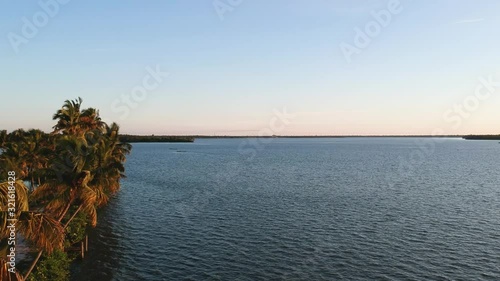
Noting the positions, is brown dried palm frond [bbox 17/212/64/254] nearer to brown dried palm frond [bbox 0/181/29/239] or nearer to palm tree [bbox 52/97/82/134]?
brown dried palm frond [bbox 0/181/29/239]

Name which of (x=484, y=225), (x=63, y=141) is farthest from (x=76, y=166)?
(x=484, y=225)

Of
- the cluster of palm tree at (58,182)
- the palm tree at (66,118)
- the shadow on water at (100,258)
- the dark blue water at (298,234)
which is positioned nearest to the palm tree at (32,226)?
the cluster of palm tree at (58,182)

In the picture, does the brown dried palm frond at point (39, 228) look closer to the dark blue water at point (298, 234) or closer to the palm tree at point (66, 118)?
the dark blue water at point (298, 234)

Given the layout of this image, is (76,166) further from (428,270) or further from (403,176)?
(403,176)

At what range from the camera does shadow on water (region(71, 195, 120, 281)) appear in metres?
37.8

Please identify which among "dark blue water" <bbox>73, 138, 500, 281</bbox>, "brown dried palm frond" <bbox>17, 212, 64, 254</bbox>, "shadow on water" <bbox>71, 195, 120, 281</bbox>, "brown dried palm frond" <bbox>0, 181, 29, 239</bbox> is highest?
"brown dried palm frond" <bbox>0, 181, 29, 239</bbox>

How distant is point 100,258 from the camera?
1684 inches

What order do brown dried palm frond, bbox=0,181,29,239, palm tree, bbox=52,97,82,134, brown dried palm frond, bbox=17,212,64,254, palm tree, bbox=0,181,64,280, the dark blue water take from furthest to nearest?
1. palm tree, bbox=52,97,82,134
2. the dark blue water
3. brown dried palm frond, bbox=17,212,64,254
4. palm tree, bbox=0,181,64,280
5. brown dried palm frond, bbox=0,181,29,239

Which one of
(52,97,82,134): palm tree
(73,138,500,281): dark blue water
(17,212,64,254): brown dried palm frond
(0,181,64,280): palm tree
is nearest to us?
(0,181,64,280): palm tree

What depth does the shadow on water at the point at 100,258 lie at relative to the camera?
124 ft

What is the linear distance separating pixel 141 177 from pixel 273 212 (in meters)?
64.0

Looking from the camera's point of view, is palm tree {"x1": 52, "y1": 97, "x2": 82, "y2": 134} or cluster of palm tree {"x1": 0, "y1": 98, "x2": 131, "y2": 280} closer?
cluster of palm tree {"x1": 0, "y1": 98, "x2": 131, "y2": 280}

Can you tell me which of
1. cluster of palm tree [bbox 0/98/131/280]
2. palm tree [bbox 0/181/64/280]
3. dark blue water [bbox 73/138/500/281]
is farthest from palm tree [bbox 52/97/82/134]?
palm tree [bbox 0/181/64/280]

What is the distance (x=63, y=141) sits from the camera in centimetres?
2895
